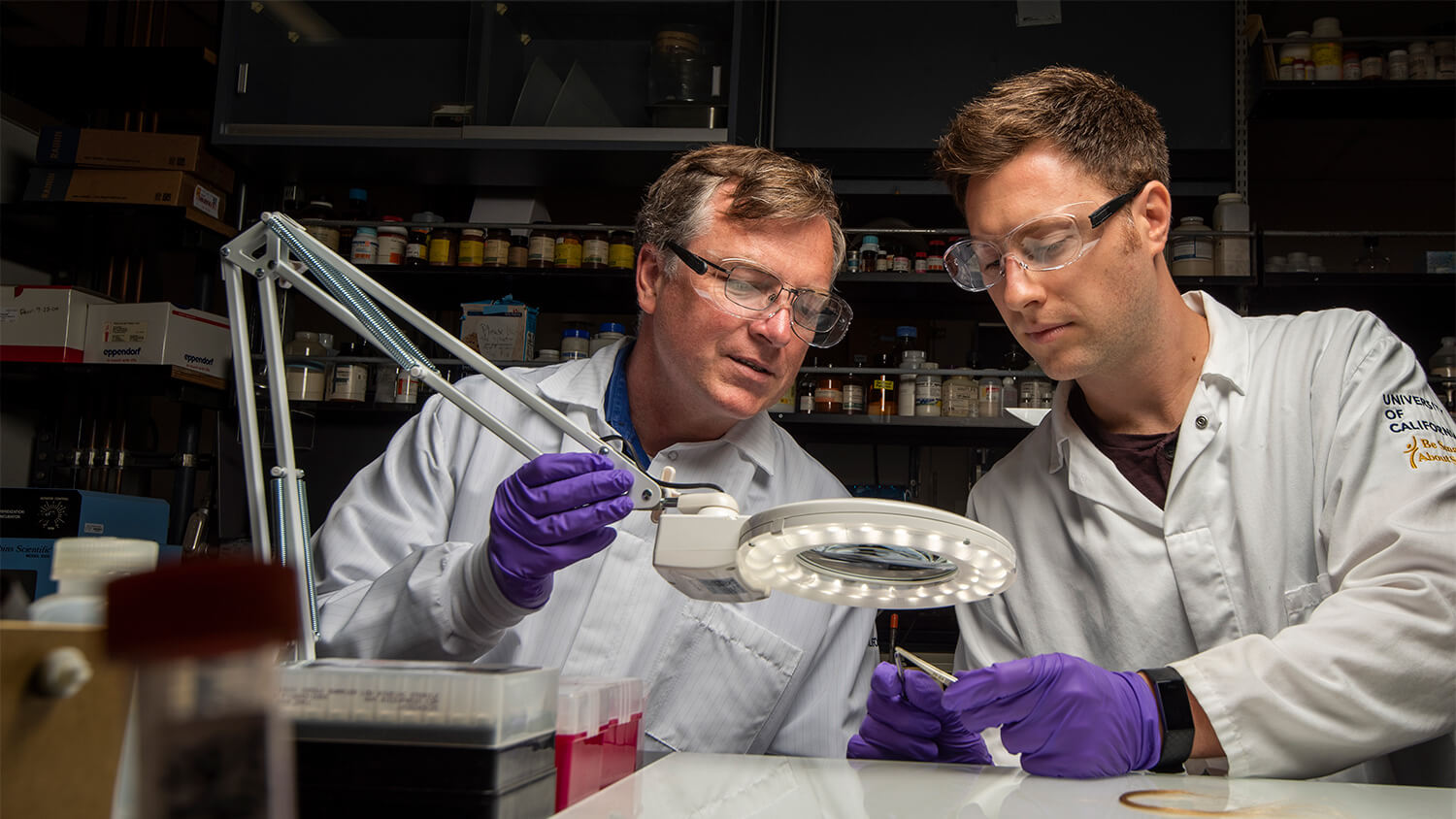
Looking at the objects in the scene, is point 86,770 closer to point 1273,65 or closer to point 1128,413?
point 1128,413

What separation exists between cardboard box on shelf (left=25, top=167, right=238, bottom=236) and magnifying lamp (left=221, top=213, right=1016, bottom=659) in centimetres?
247

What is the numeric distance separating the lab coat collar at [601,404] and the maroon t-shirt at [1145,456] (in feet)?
1.74

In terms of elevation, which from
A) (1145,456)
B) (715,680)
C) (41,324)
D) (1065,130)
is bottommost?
(715,680)

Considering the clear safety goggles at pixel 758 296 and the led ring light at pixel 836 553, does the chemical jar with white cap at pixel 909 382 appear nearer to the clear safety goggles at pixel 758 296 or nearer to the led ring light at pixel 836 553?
the clear safety goggles at pixel 758 296

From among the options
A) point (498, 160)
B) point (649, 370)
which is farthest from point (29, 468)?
point (649, 370)

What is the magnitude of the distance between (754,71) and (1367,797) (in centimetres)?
282

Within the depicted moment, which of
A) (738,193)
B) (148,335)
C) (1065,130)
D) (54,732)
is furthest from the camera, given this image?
(148,335)

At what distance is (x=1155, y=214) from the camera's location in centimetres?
147

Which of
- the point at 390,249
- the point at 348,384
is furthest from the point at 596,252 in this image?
the point at 348,384

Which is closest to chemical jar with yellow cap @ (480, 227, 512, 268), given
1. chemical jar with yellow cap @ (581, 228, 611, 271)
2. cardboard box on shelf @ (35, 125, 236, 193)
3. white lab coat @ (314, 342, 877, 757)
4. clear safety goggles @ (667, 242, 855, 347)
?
chemical jar with yellow cap @ (581, 228, 611, 271)

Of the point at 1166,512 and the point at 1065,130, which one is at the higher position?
the point at 1065,130

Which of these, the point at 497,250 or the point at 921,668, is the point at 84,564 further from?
the point at 497,250

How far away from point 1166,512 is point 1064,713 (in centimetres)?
51

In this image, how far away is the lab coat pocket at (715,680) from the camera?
146 cm
